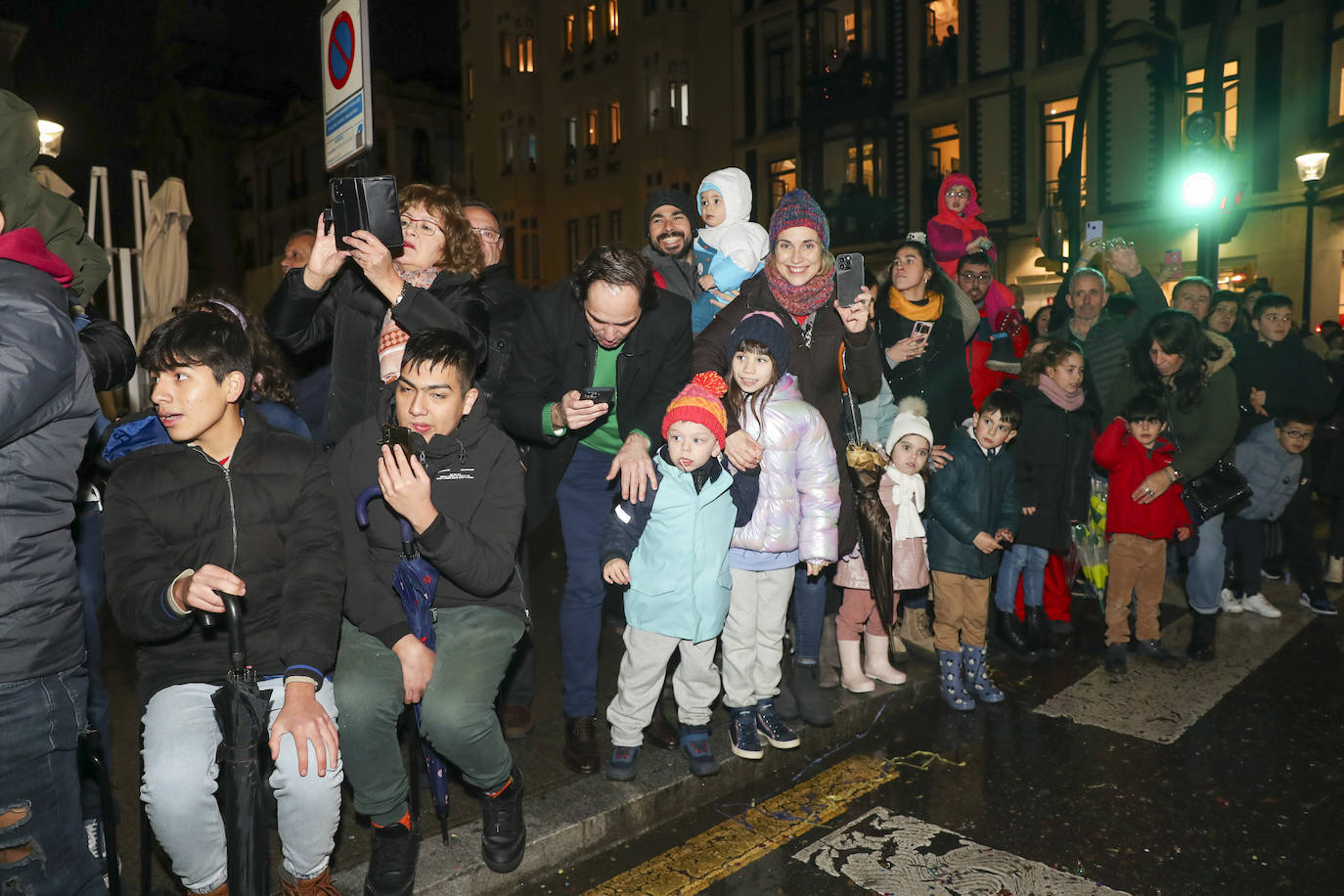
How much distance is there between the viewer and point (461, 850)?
3330 mm

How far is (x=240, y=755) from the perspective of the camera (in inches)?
96.0

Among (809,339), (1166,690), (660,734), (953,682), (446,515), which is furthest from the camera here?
(1166,690)

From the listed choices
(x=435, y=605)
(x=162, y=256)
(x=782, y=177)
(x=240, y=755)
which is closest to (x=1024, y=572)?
(x=435, y=605)

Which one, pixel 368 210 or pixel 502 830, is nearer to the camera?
pixel 502 830

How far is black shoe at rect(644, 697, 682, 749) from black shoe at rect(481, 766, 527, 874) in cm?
101

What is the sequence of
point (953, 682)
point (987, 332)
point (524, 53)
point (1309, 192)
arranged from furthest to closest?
point (524, 53) < point (1309, 192) < point (987, 332) < point (953, 682)

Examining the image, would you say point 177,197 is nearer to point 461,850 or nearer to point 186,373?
point 186,373

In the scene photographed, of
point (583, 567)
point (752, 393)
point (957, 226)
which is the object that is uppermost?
point (957, 226)

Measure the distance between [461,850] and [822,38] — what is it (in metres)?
25.6

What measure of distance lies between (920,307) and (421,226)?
10.3 feet

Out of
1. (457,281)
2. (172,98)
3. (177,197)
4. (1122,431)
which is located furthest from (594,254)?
(172,98)

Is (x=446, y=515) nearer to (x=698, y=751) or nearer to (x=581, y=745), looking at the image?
(x=581, y=745)

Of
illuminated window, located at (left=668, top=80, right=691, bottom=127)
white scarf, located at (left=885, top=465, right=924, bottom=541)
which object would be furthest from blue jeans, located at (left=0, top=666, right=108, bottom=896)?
illuminated window, located at (left=668, top=80, right=691, bottom=127)

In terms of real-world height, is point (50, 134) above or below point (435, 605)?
above
